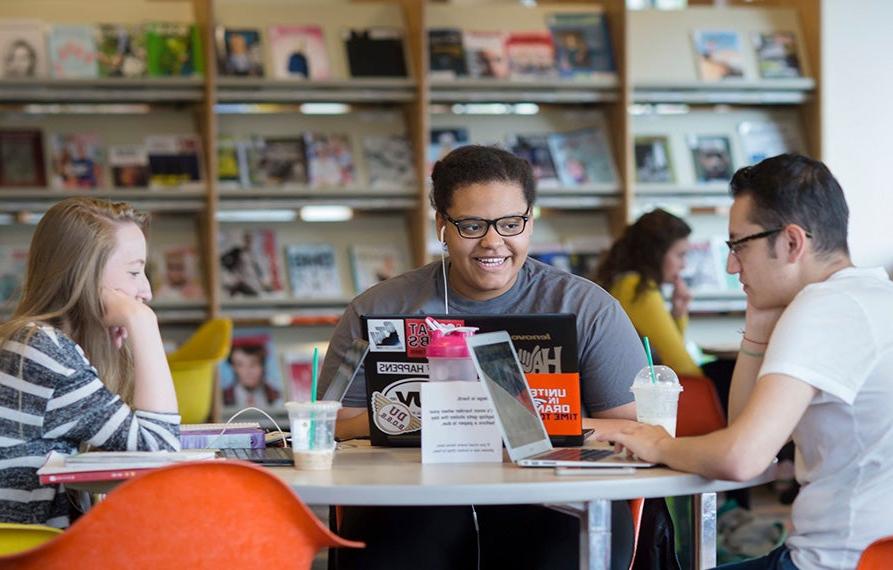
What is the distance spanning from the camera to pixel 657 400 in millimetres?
2275

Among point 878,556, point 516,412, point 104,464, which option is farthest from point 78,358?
point 878,556

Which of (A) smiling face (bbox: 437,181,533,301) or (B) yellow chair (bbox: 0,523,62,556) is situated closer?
(B) yellow chair (bbox: 0,523,62,556)

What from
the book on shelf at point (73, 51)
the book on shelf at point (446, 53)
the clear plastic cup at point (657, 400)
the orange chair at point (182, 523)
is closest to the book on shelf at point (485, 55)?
the book on shelf at point (446, 53)

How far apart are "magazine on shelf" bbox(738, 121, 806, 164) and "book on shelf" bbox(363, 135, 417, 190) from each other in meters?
1.66

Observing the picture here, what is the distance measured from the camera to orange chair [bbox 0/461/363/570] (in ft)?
5.24

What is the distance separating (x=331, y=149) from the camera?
18.7ft

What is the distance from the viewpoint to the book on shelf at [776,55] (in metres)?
5.91

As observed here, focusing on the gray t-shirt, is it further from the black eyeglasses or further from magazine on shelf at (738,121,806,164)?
magazine on shelf at (738,121,806,164)

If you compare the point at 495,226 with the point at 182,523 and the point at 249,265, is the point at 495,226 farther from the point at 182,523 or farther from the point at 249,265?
the point at 249,265

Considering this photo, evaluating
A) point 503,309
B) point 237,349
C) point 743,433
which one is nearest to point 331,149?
point 237,349

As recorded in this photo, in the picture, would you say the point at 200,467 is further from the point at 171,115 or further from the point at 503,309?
the point at 171,115

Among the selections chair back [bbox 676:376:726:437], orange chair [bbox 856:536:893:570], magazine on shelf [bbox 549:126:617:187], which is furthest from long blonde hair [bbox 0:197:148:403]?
magazine on shelf [bbox 549:126:617:187]

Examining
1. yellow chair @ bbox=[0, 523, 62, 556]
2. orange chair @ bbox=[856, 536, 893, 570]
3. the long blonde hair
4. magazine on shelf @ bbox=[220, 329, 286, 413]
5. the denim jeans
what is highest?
the long blonde hair

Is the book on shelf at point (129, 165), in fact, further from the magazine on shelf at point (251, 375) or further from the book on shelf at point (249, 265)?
the magazine on shelf at point (251, 375)
